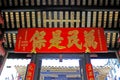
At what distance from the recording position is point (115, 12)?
4.82 meters

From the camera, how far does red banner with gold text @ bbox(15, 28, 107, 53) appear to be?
15.6ft

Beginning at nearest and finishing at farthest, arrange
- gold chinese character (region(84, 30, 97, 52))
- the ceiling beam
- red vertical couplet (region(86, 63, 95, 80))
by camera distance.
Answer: red vertical couplet (region(86, 63, 95, 80)), the ceiling beam, gold chinese character (region(84, 30, 97, 52))

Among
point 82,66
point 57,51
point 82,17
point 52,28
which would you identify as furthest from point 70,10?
point 82,66

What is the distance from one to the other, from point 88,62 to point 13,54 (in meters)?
2.09

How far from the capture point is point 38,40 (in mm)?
4949

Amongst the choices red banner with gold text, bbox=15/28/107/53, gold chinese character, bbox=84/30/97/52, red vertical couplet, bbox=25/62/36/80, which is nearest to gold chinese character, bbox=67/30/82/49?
red banner with gold text, bbox=15/28/107/53

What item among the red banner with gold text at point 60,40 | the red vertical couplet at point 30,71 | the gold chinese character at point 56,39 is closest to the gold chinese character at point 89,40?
the red banner with gold text at point 60,40

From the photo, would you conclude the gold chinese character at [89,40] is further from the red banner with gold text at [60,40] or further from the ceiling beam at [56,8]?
the ceiling beam at [56,8]

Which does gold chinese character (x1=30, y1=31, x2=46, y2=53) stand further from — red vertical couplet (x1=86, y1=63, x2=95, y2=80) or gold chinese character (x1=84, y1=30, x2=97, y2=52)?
red vertical couplet (x1=86, y1=63, x2=95, y2=80)

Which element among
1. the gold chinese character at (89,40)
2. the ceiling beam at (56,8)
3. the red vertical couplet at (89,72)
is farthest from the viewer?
the gold chinese character at (89,40)

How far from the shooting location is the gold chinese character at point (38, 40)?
4856 mm

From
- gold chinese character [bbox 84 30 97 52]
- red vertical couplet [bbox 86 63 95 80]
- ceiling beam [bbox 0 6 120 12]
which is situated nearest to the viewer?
red vertical couplet [bbox 86 63 95 80]

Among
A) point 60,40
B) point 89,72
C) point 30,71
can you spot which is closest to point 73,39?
point 60,40

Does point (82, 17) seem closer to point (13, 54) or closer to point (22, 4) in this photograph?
point (22, 4)
